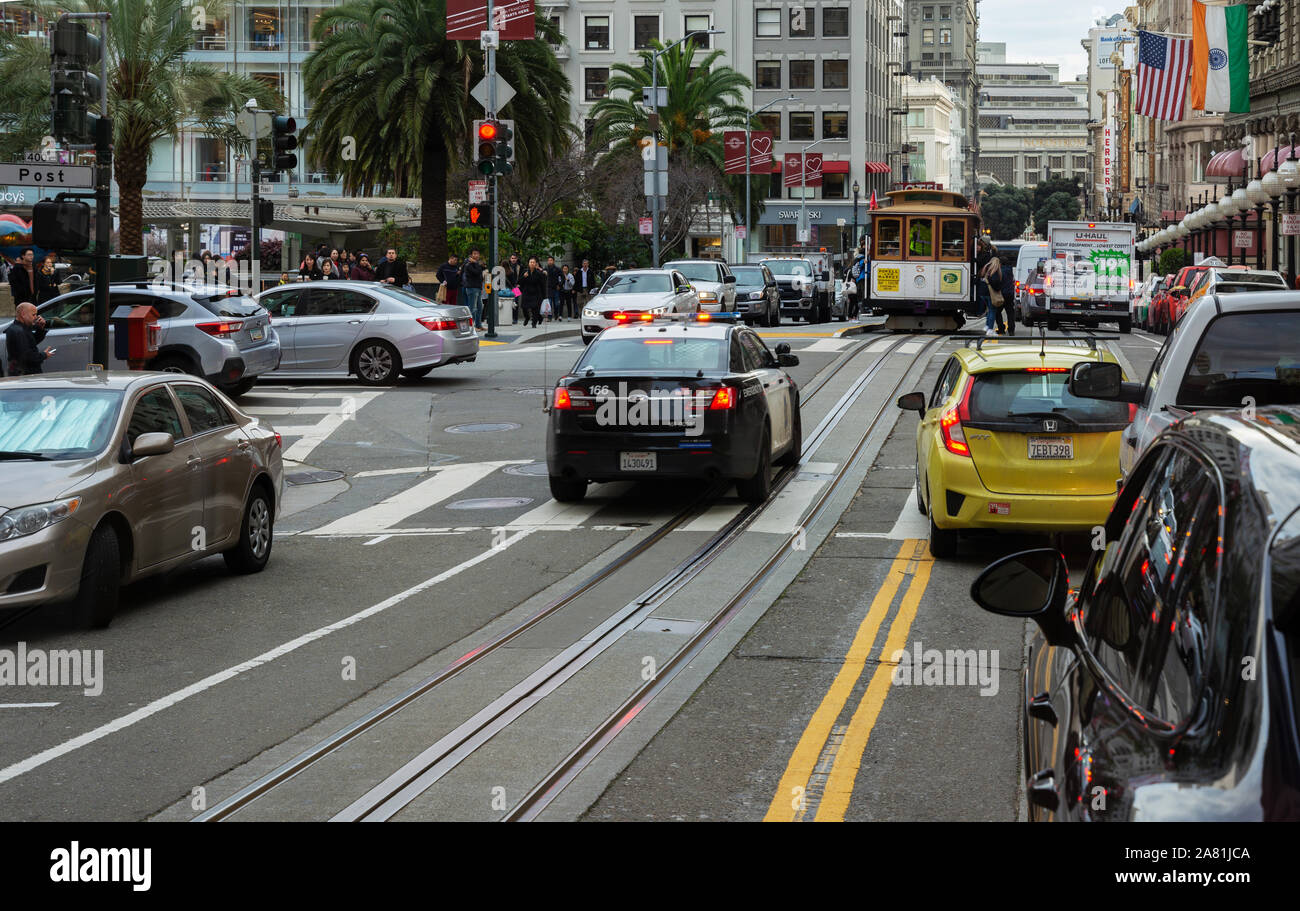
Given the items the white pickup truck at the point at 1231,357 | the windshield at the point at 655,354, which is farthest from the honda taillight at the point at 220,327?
the white pickup truck at the point at 1231,357

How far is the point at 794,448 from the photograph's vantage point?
17.5 metres

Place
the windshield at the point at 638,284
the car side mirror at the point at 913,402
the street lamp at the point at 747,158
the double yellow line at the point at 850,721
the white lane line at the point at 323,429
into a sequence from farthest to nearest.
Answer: the street lamp at the point at 747,158 < the windshield at the point at 638,284 < the white lane line at the point at 323,429 < the car side mirror at the point at 913,402 < the double yellow line at the point at 850,721

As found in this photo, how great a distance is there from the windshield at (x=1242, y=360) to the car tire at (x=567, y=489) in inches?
270

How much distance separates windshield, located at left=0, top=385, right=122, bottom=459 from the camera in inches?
414

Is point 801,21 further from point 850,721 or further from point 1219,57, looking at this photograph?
point 850,721

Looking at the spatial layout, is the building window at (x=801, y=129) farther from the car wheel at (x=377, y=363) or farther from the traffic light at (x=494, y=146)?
the car wheel at (x=377, y=363)

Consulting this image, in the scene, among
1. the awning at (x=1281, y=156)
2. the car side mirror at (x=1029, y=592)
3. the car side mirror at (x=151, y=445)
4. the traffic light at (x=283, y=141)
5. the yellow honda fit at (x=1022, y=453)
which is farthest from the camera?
the awning at (x=1281, y=156)

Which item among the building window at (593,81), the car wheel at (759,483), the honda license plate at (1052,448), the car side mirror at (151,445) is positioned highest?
the building window at (593,81)

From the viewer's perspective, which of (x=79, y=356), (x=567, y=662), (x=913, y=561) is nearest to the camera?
(x=567, y=662)

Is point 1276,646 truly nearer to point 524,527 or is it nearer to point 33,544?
point 33,544

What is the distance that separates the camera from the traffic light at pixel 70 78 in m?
16.3

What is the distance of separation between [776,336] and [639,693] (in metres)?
28.6

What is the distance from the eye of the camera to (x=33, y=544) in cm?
946
